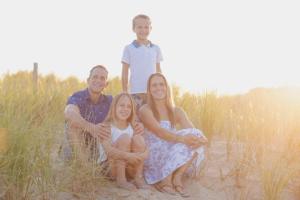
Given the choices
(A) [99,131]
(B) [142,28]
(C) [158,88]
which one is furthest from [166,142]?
(B) [142,28]

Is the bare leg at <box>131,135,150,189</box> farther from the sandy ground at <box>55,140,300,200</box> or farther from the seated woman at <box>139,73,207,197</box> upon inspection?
the seated woman at <box>139,73,207,197</box>

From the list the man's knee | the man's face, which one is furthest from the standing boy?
the man's knee

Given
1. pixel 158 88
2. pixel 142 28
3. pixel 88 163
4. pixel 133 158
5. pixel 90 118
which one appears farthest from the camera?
pixel 142 28

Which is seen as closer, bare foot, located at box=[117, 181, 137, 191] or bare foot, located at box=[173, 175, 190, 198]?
bare foot, located at box=[117, 181, 137, 191]

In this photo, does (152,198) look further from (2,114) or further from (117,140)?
(2,114)

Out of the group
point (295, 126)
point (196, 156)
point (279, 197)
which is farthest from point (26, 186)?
point (295, 126)

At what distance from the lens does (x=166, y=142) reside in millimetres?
5180

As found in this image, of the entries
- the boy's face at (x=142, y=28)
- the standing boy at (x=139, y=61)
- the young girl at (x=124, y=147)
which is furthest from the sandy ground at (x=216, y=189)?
the boy's face at (x=142, y=28)

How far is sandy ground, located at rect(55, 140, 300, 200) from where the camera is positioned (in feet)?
15.1

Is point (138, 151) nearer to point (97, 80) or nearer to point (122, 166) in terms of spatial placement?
point (122, 166)

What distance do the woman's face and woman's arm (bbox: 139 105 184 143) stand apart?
0.53 feet

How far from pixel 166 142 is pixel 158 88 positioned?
0.57m

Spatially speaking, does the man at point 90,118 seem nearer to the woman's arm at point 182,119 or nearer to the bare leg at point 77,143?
the bare leg at point 77,143

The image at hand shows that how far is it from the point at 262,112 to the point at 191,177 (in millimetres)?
1764
